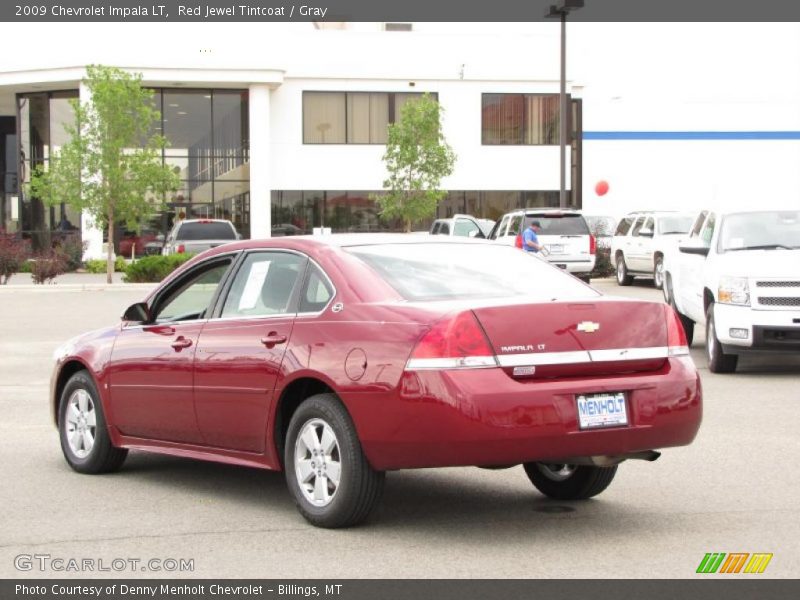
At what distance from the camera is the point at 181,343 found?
27.7 ft

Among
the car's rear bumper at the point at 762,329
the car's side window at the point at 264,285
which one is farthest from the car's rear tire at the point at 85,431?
the car's rear bumper at the point at 762,329

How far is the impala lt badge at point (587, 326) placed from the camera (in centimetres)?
704

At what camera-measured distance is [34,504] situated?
26.7ft

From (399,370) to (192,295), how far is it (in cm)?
237

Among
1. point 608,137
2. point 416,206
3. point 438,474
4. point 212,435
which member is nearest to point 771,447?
point 438,474

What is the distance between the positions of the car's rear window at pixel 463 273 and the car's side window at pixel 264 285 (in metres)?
0.44

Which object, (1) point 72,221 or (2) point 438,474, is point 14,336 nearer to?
(2) point 438,474

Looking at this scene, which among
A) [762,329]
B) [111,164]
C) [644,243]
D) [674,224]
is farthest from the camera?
[111,164]

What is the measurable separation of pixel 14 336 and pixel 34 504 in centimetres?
1392

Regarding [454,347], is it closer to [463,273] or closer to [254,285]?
[463,273]

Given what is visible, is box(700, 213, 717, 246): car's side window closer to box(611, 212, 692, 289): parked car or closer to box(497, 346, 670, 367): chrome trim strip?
box(497, 346, 670, 367): chrome trim strip

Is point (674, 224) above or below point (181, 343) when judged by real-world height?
above

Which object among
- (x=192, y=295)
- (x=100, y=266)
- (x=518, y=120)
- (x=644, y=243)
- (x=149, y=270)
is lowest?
(x=100, y=266)

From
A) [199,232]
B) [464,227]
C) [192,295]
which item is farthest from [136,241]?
[192,295]
